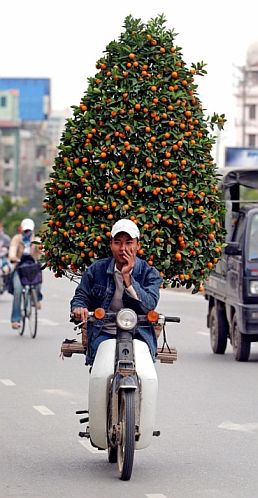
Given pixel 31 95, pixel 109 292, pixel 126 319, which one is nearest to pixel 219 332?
pixel 109 292

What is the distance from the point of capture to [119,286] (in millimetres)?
9461

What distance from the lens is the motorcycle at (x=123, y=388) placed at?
9.10 m

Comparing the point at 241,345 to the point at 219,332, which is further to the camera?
the point at 219,332

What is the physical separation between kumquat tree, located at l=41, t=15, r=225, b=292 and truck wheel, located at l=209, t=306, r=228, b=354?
7.53 meters

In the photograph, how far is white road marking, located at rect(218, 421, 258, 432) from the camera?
1193 centimetres

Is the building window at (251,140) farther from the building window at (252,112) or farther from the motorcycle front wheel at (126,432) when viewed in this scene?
the motorcycle front wheel at (126,432)

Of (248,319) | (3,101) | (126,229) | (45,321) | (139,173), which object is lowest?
(45,321)

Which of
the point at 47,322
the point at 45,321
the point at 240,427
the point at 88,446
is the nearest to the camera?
the point at 88,446

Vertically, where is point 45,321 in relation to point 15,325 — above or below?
below

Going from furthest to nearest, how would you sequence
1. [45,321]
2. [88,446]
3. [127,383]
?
[45,321] < [88,446] < [127,383]

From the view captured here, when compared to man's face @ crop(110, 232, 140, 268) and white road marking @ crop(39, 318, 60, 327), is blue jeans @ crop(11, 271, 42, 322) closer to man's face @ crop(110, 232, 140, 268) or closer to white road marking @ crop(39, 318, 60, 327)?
white road marking @ crop(39, 318, 60, 327)

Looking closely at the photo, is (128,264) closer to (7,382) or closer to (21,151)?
(7,382)

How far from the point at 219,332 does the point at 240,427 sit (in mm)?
7474

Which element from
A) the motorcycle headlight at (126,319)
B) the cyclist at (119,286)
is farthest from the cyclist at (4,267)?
the motorcycle headlight at (126,319)
